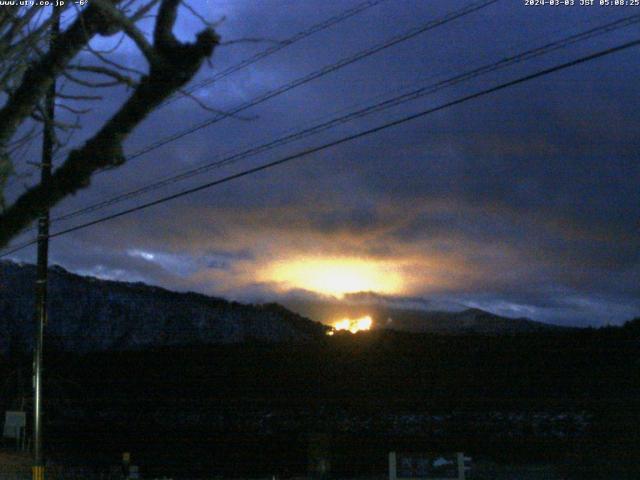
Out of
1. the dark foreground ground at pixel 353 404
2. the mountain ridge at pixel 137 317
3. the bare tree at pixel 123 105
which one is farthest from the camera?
the mountain ridge at pixel 137 317

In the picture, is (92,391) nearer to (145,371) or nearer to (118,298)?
(145,371)

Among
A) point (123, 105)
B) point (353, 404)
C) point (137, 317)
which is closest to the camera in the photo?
point (123, 105)

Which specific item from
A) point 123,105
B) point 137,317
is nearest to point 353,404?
Answer: point 137,317

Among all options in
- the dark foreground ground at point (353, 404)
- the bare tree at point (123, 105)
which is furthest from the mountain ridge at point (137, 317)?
the bare tree at point (123, 105)

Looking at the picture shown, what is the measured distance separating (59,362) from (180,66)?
30.4 meters

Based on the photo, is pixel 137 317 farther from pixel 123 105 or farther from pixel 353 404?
pixel 123 105

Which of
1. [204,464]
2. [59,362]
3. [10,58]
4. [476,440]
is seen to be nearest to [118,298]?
[59,362]

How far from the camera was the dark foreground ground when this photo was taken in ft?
77.5

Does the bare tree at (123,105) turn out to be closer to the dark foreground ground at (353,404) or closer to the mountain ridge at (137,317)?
the dark foreground ground at (353,404)

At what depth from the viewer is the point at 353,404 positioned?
27.6 meters

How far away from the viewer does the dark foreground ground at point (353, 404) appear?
77.5 feet

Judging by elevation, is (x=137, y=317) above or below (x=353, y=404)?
→ above

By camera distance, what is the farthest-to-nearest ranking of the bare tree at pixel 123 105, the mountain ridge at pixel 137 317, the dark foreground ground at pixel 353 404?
1. the mountain ridge at pixel 137 317
2. the dark foreground ground at pixel 353 404
3. the bare tree at pixel 123 105

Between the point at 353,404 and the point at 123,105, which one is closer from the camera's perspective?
the point at 123,105
